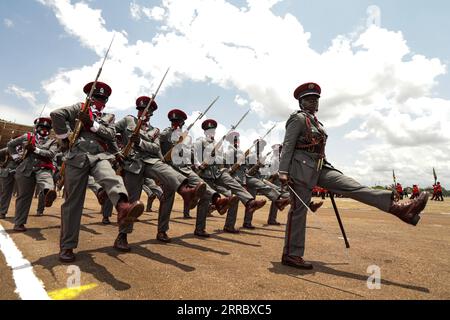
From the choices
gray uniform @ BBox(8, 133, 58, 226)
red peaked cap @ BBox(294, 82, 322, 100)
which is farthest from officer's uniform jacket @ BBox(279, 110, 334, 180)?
gray uniform @ BBox(8, 133, 58, 226)

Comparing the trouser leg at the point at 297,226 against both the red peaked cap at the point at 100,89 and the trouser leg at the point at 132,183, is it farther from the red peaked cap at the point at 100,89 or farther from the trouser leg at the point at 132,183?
the red peaked cap at the point at 100,89

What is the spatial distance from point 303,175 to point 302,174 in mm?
21

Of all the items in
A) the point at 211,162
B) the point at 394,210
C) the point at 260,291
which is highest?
the point at 211,162

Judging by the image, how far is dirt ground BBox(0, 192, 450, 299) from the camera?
3.33 meters

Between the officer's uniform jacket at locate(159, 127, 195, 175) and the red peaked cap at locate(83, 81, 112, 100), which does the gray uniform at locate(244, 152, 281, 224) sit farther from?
the red peaked cap at locate(83, 81, 112, 100)

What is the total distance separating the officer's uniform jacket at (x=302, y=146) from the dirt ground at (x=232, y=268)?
143 centimetres

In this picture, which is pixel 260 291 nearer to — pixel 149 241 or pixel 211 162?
pixel 149 241

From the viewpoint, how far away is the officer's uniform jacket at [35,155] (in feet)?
24.1

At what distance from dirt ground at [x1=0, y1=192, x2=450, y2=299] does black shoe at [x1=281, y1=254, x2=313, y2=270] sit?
0.11 m

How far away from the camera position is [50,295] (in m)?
3.05

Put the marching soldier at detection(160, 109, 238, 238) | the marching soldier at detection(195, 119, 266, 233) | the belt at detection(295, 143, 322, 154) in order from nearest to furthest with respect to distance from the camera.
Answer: the belt at detection(295, 143, 322, 154)
the marching soldier at detection(160, 109, 238, 238)
the marching soldier at detection(195, 119, 266, 233)
